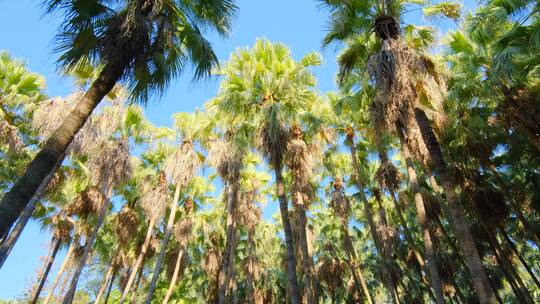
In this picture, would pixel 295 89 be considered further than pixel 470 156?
No

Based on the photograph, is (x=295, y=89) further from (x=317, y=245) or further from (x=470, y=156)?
(x=317, y=245)

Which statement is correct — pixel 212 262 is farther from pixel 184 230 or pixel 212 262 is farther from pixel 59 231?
pixel 59 231

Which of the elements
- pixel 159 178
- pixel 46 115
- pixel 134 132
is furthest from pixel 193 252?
pixel 46 115

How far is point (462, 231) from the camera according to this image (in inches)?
312

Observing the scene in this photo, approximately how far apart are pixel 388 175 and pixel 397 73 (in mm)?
9156

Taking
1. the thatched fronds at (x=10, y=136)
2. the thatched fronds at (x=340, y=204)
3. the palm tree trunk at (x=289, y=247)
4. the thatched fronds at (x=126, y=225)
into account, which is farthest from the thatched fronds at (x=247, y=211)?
the thatched fronds at (x=10, y=136)

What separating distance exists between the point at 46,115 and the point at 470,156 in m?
17.4

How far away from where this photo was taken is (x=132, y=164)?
1703cm

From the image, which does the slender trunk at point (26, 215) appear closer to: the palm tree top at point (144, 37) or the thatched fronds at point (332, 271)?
the palm tree top at point (144, 37)

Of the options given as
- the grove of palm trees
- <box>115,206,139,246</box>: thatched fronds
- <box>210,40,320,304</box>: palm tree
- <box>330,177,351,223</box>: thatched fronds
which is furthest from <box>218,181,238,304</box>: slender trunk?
<box>115,206,139,246</box>: thatched fronds

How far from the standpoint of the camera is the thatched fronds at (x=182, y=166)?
1695 centimetres

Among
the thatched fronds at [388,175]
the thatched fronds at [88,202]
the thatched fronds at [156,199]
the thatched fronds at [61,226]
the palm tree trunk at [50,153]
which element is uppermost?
the thatched fronds at [388,175]

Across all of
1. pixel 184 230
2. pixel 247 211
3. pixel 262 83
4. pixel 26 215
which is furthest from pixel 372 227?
pixel 26 215

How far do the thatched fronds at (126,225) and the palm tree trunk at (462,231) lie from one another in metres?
15.3
